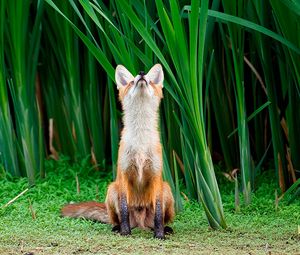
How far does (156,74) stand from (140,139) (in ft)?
1.53

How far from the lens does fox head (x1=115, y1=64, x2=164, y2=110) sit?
5.37m

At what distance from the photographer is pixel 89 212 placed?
5867 millimetres

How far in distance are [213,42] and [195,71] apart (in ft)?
5.28

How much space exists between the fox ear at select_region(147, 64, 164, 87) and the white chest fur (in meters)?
0.15

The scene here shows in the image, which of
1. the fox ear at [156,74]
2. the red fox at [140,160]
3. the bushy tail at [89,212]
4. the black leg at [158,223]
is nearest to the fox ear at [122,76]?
the red fox at [140,160]

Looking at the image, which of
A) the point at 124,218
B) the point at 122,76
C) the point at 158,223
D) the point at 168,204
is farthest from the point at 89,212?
the point at 122,76

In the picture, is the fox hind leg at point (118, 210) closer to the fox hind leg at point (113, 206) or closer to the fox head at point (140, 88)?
the fox hind leg at point (113, 206)

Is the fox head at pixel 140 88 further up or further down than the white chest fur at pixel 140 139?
further up

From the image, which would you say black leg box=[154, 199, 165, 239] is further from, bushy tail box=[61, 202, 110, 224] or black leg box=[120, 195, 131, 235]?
bushy tail box=[61, 202, 110, 224]

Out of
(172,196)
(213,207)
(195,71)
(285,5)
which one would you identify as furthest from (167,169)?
(285,5)

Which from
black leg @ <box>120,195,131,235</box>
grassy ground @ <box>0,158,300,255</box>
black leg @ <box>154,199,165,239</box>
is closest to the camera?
grassy ground @ <box>0,158,300,255</box>

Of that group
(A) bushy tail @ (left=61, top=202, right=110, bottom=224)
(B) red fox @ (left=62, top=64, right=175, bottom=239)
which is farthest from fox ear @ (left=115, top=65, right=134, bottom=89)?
(A) bushy tail @ (left=61, top=202, right=110, bottom=224)

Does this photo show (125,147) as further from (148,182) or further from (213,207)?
(213,207)

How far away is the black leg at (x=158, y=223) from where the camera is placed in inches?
206
